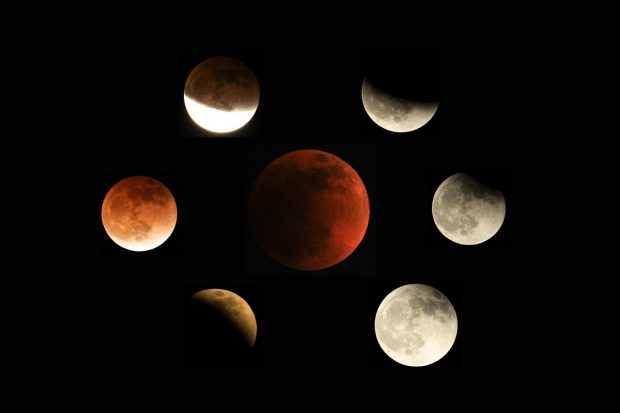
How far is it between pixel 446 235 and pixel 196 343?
147 inches

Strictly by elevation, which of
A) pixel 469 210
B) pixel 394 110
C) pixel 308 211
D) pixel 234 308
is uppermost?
pixel 394 110

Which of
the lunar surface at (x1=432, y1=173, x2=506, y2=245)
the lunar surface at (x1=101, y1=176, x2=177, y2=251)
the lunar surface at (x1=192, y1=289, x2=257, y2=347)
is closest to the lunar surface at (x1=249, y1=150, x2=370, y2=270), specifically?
the lunar surface at (x1=192, y1=289, x2=257, y2=347)

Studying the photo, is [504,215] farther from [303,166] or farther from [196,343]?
[196,343]

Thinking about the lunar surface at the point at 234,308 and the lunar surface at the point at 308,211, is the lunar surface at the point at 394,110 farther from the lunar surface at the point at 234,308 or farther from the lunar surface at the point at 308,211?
the lunar surface at the point at 234,308

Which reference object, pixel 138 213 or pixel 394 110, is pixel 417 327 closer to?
pixel 394 110

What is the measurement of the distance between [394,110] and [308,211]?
1966mm

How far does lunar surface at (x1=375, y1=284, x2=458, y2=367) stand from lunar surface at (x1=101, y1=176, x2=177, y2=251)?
3.37m

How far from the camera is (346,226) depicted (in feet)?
15.8

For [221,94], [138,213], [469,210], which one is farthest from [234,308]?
[469,210]

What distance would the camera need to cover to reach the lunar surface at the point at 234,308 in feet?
17.1

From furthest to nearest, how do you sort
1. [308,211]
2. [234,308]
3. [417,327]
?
[234,308] < [417,327] < [308,211]

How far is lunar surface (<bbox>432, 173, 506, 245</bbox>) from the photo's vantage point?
17.7ft

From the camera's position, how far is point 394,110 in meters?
5.42

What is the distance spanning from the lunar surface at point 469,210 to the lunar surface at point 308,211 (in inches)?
50.7
